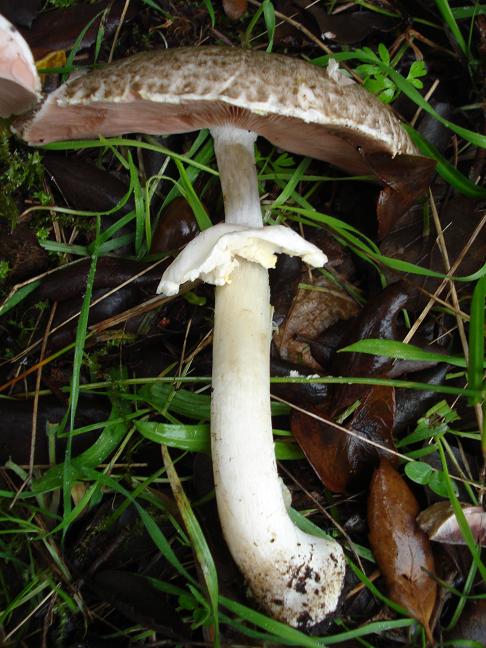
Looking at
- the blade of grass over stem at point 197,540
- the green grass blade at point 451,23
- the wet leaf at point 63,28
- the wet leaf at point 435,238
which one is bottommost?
the blade of grass over stem at point 197,540

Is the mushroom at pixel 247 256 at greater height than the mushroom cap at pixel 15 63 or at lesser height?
lesser

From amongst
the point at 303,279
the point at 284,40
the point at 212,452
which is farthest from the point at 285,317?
the point at 284,40

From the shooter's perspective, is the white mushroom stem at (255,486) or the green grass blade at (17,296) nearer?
the white mushroom stem at (255,486)

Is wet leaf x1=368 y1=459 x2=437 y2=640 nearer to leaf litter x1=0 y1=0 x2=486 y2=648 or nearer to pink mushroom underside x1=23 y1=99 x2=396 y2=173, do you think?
leaf litter x1=0 y1=0 x2=486 y2=648

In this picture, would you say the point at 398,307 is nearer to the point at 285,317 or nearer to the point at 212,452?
the point at 285,317

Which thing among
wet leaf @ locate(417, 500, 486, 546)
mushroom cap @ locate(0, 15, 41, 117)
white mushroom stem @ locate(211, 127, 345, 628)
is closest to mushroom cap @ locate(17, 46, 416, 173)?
mushroom cap @ locate(0, 15, 41, 117)

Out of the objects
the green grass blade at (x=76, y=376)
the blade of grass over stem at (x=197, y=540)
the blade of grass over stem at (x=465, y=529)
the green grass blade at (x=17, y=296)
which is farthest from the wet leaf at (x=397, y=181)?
the green grass blade at (x=17, y=296)

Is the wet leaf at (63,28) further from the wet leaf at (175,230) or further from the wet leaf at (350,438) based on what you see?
the wet leaf at (350,438)
